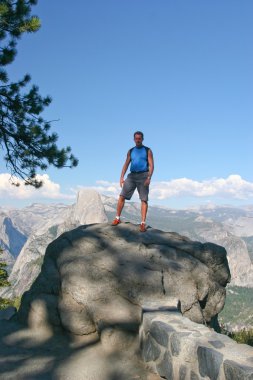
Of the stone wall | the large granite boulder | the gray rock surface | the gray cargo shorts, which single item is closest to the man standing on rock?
the gray cargo shorts

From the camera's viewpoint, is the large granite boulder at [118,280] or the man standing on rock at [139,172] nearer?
the large granite boulder at [118,280]

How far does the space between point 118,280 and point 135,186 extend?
3.63 metres

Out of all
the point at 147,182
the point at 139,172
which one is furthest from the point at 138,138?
the point at 147,182

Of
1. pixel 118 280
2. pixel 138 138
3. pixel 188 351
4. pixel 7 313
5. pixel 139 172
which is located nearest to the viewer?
pixel 188 351

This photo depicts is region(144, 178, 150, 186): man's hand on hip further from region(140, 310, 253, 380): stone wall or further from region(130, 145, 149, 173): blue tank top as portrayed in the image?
region(140, 310, 253, 380): stone wall

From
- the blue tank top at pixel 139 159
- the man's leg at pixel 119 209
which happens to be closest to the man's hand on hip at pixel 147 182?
the blue tank top at pixel 139 159

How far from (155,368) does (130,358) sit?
2.52ft

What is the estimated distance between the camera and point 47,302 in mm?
8930

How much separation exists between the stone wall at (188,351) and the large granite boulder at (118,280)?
825 mm

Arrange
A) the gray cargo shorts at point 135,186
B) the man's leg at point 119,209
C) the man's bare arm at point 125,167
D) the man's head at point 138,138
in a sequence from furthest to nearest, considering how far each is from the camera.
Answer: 1. the man's leg at point 119,209
2. the man's bare arm at point 125,167
3. the gray cargo shorts at point 135,186
4. the man's head at point 138,138

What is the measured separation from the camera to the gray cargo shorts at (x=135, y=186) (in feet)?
36.5

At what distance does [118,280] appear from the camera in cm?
859

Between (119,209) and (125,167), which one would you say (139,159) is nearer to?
(125,167)

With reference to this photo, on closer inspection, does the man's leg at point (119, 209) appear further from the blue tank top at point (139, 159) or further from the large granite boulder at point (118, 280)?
the blue tank top at point (139, 159)
